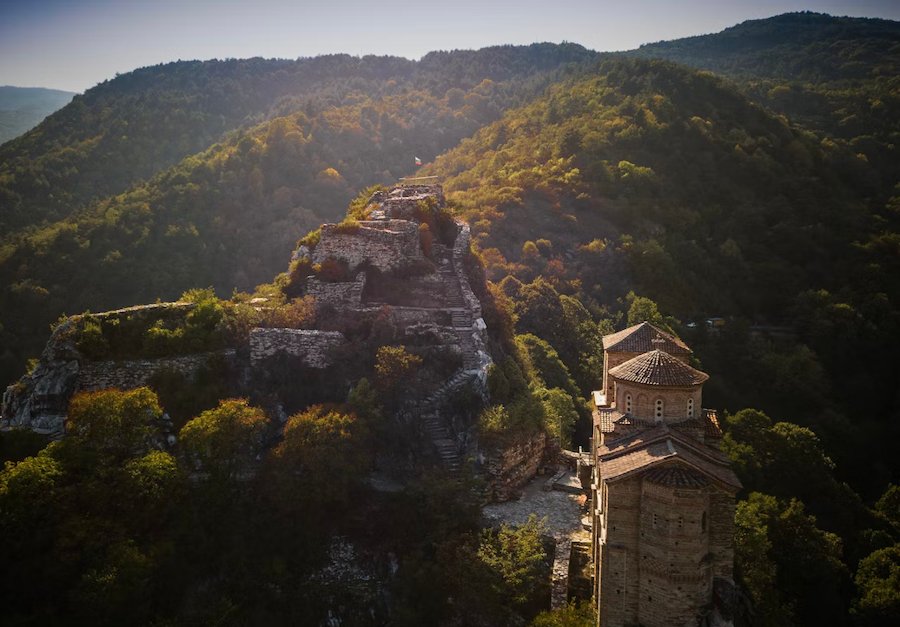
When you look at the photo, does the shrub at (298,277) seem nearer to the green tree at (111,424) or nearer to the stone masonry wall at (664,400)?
the green tree at (111,424)

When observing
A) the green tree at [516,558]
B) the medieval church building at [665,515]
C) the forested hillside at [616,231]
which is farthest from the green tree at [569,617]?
the forested hillside at [616,231]

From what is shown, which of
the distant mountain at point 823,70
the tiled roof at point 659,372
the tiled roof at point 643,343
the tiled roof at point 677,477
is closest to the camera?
the tiled roof at point 677,477

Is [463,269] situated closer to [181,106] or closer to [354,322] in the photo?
[354,322]

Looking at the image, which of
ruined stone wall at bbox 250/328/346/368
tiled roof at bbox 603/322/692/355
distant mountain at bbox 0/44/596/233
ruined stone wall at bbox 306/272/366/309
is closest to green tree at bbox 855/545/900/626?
tiled roof at bbox 603/322/692/355

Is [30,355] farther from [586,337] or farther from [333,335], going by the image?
[586,337]

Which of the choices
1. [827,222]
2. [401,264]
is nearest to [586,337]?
[401,264]

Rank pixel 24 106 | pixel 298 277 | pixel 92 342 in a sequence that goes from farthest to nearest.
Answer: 1. pixel 24 106
2. pixel 298 277
3. pixel 92 342

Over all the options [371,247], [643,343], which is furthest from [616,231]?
[643,343]
